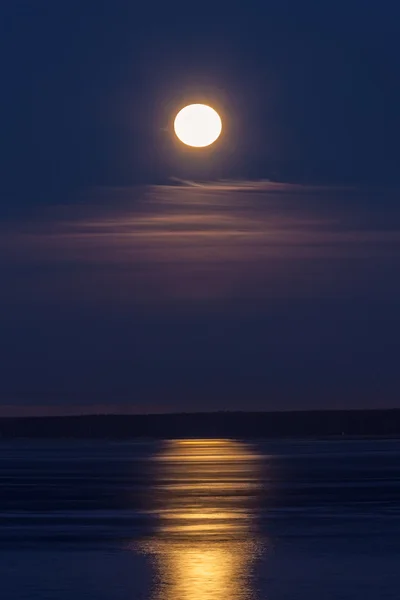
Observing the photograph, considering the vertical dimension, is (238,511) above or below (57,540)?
above

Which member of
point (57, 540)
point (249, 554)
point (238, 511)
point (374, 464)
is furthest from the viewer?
point (374, 464)

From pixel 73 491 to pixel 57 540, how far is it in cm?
1573

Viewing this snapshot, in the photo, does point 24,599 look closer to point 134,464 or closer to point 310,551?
point 310,551

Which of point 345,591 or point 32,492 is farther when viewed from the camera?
point 32,492

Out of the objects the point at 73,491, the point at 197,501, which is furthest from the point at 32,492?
the point at 197,501

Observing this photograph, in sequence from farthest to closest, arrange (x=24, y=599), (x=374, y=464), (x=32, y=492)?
1. (x=374, y=464)
2. (x=32, y=492)
3. (x=24, y=599)

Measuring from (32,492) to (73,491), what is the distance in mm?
1382

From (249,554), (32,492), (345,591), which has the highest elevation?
(32,492)

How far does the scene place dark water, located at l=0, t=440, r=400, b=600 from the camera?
21.9 m

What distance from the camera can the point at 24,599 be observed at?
2072 cm

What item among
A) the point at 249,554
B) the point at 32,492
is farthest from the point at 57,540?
the point at 32,492

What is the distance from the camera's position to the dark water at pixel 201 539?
71.9 ft

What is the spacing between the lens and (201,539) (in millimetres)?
28281

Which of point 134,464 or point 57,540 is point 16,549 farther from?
point 134,464
